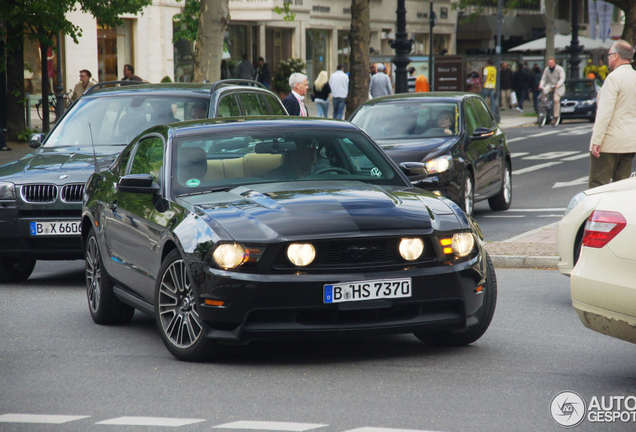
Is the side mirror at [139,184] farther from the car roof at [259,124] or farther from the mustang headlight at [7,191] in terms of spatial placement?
the mustang headlight at [7,191]

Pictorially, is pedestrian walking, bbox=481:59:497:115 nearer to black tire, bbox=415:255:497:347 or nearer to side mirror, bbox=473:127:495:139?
side mirror, bbox=473:127:495:139

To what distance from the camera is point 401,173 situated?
6992 millimetres

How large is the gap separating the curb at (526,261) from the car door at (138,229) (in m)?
3.97

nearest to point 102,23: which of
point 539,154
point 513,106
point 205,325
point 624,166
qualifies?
point 539,154

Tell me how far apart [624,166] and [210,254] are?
6.49m

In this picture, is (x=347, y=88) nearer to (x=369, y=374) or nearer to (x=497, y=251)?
(x=497, y=251)

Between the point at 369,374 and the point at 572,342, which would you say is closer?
the point at 369,374

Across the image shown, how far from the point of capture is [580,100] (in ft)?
124

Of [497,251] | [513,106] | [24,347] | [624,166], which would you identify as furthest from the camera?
[513,106]

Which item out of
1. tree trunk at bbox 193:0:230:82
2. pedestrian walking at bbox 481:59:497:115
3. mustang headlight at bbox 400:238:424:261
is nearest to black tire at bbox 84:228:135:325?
mustang headlight at bbox 400:238:424:261

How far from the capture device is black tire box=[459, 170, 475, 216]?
1283 centimetres

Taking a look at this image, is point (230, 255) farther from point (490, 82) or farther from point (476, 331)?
point (490, 82)

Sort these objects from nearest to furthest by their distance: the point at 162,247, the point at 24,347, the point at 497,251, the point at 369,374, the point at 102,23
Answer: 1. the point at 369,374
2. the point at 162,247
3. the point at 24,347
4. the point at 497,251
5. the point at 102,23

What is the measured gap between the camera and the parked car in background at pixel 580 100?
37.7 metres
